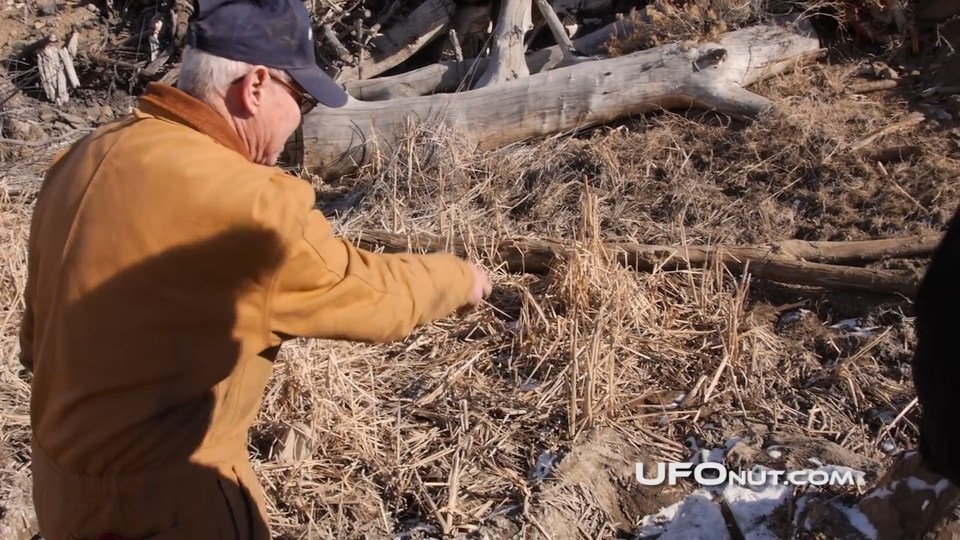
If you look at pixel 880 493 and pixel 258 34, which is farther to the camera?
pixel 880 493

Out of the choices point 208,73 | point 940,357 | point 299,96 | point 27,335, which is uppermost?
point 208,73

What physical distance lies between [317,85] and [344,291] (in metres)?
0.48

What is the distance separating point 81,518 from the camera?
199cm

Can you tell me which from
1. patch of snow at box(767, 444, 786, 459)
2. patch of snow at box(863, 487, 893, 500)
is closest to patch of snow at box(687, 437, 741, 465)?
patch of snow at box(767, 444, 786, 459)

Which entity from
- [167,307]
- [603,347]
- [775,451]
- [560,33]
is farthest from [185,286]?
[560,33]

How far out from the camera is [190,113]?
191 centimetres

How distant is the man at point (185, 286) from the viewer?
1798 mm

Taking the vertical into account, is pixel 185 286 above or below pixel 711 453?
above

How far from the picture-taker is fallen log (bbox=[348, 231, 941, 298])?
4.59 m

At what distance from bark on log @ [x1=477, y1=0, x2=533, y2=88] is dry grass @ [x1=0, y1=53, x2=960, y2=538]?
1.28m

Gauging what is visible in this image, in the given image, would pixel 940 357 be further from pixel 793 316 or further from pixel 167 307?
pixel 793 316

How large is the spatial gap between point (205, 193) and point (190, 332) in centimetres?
30

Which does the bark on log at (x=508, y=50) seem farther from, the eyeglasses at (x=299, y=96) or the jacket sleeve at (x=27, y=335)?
the jacket sleeve at (x=27, y=335)

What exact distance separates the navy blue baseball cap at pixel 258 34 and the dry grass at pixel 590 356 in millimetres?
2032
